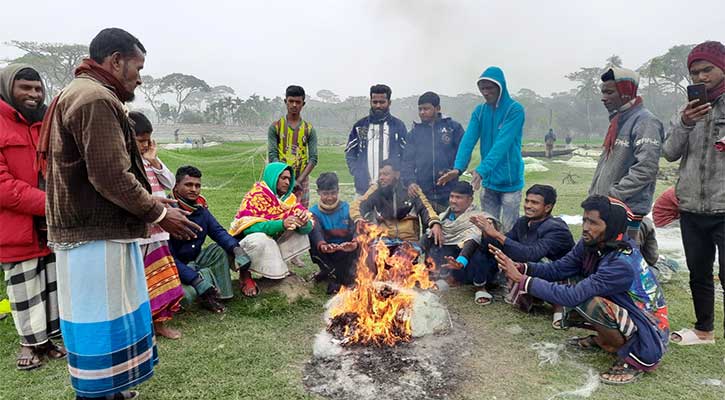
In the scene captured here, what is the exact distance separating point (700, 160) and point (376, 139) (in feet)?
12.4

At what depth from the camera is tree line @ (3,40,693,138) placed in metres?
43.0

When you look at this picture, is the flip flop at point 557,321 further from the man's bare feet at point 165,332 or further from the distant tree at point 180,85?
the distant tree at point 180,85

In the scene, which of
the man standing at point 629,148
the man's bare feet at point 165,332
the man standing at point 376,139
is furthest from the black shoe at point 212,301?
the man standing at point 629,148

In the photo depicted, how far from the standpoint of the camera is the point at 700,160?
11.9ft

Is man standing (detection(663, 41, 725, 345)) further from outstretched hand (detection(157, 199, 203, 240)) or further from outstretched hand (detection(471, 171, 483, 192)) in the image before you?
outstretched hand (detection(157, 199, 203, 240))

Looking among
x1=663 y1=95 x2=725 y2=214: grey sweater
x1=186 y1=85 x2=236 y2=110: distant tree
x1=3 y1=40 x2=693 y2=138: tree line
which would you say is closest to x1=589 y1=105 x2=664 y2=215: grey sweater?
x1=663 y1=95 x2=725 y2=214: grey sweater

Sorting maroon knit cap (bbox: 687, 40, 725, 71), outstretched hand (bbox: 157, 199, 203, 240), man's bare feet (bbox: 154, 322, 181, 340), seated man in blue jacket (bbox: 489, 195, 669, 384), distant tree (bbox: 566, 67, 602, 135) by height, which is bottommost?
man's bare feet (bbox: 154, 322, 181, 340)

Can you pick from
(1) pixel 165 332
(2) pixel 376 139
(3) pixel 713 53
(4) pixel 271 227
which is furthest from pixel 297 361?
(3) pixel 713 53

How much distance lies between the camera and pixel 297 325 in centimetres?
438

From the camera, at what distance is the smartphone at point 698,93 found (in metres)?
3.40

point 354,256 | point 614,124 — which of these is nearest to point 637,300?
point 614,124

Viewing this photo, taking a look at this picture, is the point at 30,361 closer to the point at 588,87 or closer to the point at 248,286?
the point at 248,286

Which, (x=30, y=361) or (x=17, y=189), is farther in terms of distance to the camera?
(x=30, y=361)

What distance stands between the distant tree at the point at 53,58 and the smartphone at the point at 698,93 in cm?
5352
